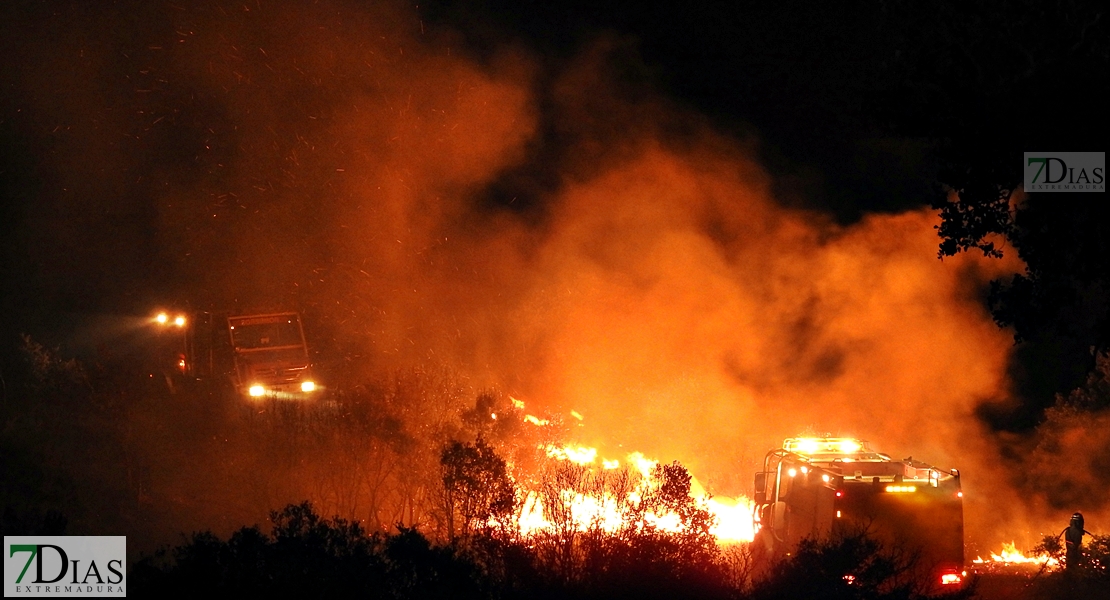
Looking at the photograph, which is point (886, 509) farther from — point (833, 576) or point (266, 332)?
point (266, 332)

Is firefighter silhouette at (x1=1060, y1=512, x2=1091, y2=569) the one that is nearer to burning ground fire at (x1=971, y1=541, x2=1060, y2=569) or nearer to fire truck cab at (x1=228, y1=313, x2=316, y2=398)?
burning ground fire at (x1=971, y1=541, x2=1060, y2=569)

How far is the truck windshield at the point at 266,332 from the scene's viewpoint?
2908 centimetres

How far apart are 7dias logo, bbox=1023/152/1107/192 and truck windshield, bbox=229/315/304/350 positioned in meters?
23.5

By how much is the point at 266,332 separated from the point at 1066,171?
2428cm

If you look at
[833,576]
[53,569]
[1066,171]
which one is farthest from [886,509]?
[53,569]

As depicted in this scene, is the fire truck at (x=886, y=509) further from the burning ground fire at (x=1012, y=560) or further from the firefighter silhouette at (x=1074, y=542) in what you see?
the burning ground fire at (x=1012, y=560)

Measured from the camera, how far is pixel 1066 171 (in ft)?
28.2

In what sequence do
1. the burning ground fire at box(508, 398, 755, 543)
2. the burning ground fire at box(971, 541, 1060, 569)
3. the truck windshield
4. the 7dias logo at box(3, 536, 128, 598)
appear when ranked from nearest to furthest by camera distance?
the 7dias logo at box(3, 536, 128, 598) → the burning ground fire at box(508, 398, 755, 543) → the burning ground fire at box(971, 541, 1060, 569) → the truck windshield

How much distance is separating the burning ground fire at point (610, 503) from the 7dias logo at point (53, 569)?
12.6 ft

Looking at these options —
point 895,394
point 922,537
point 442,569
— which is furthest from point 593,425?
point 442,569

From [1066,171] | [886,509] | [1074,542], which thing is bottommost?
[1074,542]

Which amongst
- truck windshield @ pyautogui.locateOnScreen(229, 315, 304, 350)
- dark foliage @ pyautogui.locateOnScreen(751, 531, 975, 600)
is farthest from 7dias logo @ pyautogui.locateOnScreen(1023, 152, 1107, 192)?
truck windshield @ pyautogui.locateOnScreen(229, 315, 304, 350)

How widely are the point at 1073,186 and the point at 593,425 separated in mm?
18990

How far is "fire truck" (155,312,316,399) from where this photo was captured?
92.8ft
